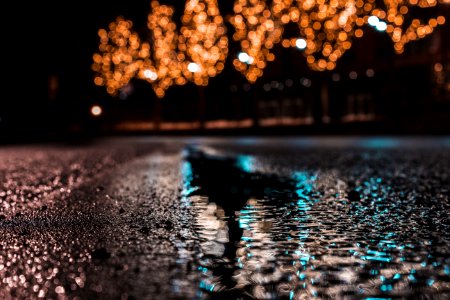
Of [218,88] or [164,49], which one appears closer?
[164,49]

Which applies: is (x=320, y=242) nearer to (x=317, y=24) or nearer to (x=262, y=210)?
(x=262, y=210)

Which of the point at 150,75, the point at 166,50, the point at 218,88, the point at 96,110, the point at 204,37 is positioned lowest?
the point at 96,110

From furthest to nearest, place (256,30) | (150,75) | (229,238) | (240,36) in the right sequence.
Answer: (150,75) → (240,36) → (256,30) → (229,238)

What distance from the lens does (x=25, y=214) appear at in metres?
8.73

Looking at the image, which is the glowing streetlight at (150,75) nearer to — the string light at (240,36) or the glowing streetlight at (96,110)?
the string light at (240,36)

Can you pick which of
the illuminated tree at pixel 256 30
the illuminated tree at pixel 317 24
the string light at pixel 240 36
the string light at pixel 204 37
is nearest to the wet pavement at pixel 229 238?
the string light at pixel 240 36

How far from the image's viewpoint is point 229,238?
21.5 ft

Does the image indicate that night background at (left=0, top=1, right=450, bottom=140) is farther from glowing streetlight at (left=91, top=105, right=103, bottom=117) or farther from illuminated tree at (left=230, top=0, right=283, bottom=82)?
illuminated tree at (left=230, top=0, right=283, bottom=82)

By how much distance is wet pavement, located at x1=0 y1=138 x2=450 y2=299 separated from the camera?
4560mm

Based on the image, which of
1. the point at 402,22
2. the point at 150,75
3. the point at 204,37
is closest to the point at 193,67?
the point at 204,37

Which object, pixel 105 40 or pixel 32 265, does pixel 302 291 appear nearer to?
pixel 32 265

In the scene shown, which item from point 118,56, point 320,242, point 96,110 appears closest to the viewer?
point 320,242

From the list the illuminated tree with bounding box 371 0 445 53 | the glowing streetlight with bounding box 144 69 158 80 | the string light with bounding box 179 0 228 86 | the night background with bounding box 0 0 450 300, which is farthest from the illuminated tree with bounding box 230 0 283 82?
the glowing streetlight with bounding box 144 69 158 80

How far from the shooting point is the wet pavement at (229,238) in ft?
15.0
